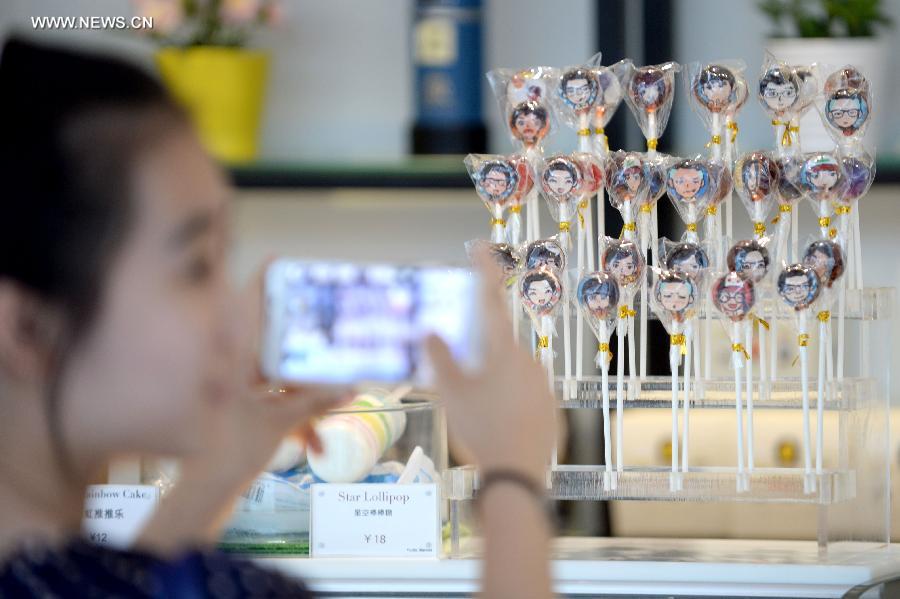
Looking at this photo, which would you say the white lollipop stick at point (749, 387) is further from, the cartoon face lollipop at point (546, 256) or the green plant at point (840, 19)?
the green plant at point (840, 19)

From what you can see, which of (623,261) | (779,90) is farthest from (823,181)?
(623,261)

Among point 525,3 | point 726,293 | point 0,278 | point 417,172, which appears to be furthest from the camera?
point 525,3

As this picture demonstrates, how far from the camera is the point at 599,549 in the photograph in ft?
4.73

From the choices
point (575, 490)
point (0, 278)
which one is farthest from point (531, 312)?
point (0, 278)

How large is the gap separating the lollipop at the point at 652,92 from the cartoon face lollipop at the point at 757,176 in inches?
4.0

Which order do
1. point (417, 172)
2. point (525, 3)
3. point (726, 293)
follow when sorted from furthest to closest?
point (525, 3) → point (417, 172) → point (726, 293)

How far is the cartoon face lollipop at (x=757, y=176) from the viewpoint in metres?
1.40

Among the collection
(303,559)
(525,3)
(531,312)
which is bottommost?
(303,559)

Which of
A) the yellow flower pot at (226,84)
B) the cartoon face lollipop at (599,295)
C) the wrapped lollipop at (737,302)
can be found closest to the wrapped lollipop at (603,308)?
the cartoon face lollipop at (599,295)

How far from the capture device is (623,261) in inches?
54.8

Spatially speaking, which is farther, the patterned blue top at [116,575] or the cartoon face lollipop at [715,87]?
the cartoon face lollipop at [715,87]

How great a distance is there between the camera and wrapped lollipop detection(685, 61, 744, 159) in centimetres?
142

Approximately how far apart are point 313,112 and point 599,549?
3.86ft

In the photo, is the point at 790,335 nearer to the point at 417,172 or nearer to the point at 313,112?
the point at 417,172
